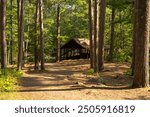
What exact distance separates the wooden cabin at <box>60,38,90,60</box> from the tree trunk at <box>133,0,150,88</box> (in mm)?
35781

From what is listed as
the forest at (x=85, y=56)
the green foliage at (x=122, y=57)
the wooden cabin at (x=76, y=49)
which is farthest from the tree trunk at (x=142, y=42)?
the wooden cabin at (x=76, y=49)

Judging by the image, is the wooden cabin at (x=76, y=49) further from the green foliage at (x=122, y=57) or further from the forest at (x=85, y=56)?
the green foliage at (x=122, y=57)

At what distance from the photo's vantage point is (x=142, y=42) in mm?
14344

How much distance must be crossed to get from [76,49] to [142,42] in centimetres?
3816

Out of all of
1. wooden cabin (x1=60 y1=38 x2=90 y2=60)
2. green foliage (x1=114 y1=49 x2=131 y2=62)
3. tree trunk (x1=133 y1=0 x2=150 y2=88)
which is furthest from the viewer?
wooden cabin (x1=60 y1=38 x2=90 y2=60)

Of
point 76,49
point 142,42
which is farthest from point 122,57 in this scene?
point 142,42

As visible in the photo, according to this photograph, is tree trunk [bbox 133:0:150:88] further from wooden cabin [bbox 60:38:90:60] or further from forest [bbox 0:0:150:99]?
wooden cabin [bbox 60:38:90:60]

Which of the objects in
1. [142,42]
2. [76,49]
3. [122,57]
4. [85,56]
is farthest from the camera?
[76,49]

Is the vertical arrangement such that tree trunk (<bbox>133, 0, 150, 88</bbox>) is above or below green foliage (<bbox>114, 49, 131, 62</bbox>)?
above

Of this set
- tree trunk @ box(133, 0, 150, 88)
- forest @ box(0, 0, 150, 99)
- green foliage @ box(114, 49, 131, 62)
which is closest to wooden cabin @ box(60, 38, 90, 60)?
forest @ box(0, 0, 150, 99)

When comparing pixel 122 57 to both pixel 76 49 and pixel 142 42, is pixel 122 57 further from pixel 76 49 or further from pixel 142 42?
pixel 142 42

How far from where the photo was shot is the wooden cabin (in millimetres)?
50625

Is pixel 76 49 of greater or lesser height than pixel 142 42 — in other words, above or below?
below

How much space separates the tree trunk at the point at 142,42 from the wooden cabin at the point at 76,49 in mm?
35781
